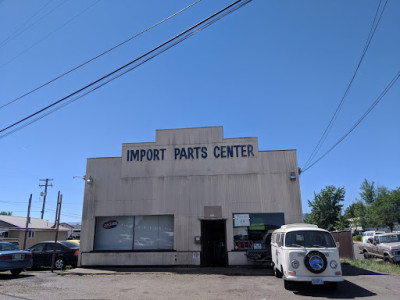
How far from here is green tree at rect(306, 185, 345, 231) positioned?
3503 cm

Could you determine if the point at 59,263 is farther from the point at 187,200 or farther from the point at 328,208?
the point at 328,208

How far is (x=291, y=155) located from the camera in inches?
620

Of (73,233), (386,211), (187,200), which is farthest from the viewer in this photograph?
(73,233)

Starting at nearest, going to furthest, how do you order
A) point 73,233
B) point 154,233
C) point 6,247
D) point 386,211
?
point 6,247, point 154,233, point 386,211, point 73,233

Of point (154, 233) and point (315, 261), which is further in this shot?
point (154, 233)

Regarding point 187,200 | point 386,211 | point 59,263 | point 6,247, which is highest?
point 386,211

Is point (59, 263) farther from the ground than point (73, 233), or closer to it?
closer to it

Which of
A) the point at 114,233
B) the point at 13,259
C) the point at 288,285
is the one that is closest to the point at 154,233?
the point at 114,233

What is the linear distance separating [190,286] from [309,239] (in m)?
4.22

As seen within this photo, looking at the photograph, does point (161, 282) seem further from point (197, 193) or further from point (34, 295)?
point (197, 193)

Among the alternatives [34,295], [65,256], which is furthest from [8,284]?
[65,256]

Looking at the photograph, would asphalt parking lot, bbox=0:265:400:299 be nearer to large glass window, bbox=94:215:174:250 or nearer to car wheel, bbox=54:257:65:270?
large glass window, bbox=94:215:174:250

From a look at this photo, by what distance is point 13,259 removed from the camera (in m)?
12.8

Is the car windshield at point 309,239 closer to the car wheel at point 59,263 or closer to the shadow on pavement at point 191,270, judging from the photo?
the shadow on pavement at point 191,270
